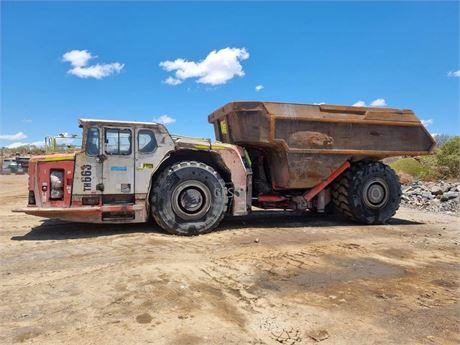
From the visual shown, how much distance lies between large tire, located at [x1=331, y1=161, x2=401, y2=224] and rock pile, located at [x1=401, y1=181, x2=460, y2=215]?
3578 mm

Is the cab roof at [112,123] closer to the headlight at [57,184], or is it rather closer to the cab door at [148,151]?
the cab door at [148,151]

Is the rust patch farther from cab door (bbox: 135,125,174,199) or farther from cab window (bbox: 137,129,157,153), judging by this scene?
cab window (bbox: 137,129,157,153)

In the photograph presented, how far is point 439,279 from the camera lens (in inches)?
189

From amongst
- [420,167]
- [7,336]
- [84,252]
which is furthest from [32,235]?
[420,167]

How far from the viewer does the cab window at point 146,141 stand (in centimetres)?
675

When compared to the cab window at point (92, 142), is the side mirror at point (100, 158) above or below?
below

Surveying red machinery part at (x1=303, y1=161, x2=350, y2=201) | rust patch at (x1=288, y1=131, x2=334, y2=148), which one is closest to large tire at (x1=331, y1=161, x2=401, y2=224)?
red machinery part at (x1=303, y1=161, x2=350, y2=201)

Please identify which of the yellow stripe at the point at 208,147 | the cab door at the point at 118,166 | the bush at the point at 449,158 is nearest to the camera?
the cab door at the point at 118,166

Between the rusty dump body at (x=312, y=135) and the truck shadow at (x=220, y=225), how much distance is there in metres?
0.86

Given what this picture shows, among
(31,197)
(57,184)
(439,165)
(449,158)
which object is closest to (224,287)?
(57,184)

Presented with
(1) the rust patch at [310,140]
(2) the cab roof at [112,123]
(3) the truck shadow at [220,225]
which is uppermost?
(2) the cab roof at [112,123]

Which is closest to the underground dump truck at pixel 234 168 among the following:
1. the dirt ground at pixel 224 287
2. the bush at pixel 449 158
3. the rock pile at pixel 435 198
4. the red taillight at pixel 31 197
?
the red taillight at pixel 31 197

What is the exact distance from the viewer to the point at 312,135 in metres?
7.86

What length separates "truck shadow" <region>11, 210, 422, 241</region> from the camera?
6.62m
